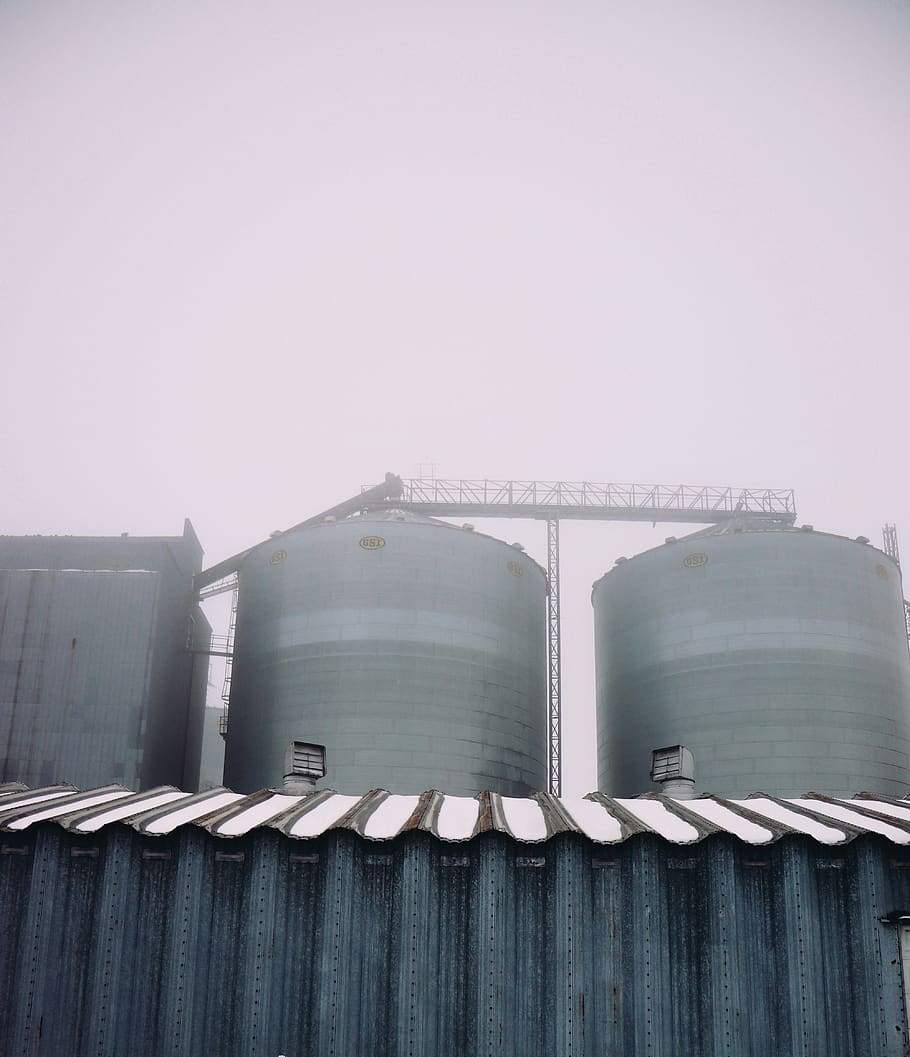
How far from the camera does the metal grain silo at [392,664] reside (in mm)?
29156

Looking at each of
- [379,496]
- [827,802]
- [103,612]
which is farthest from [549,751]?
[827,802]

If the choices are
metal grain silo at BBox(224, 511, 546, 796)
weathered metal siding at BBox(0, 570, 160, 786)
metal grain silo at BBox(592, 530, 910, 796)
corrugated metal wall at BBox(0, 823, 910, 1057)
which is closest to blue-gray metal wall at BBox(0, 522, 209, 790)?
weathered metal siding at BBox(0, 570, 160, 786)

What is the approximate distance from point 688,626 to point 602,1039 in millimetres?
19142

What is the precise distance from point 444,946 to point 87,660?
23.3 meters

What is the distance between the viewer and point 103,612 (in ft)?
115

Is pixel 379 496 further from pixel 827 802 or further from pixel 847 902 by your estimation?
pixel 847 902

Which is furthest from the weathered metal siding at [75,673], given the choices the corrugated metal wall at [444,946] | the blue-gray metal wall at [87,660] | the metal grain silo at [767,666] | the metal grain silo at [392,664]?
the corrugated metal wall at [444,946]

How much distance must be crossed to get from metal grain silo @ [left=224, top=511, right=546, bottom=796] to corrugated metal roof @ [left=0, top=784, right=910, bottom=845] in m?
10.1

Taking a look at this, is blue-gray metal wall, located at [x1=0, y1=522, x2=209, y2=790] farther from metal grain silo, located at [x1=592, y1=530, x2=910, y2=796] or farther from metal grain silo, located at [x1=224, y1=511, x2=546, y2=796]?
metal grain silo, located at [x1=592, y1=530, x2=910, y2=796]

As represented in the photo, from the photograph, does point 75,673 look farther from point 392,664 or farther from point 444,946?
point 444,946

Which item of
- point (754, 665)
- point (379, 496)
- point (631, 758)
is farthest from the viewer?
point (379, 496)

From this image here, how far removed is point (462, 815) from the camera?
16.6 meters

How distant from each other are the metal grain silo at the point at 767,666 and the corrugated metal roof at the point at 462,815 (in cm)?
1101

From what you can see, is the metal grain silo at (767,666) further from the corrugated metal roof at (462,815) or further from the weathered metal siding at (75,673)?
the weathered metal siding at (75,673)
